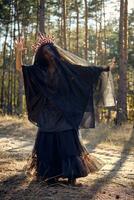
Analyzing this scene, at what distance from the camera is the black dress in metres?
6.80

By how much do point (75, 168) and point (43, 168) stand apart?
0.51m

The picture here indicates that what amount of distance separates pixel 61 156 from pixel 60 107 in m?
0.73

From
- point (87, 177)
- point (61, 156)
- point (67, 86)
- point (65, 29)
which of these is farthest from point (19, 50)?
point (65, 29)

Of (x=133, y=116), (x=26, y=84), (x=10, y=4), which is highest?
(x=10, y=4)

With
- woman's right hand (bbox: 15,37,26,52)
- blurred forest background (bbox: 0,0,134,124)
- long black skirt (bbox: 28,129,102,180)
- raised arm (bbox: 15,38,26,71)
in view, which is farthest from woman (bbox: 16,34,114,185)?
blurred forest background (bbox: 0,0,134,124)

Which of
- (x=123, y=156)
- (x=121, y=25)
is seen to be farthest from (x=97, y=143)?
(x=121, y=25)

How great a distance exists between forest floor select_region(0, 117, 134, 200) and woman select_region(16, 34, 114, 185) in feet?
0.95

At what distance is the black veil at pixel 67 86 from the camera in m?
6.86

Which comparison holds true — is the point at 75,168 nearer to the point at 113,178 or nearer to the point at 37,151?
the point at 37,151

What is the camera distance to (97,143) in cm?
1345

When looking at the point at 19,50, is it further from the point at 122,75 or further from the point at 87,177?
the point at 122,75

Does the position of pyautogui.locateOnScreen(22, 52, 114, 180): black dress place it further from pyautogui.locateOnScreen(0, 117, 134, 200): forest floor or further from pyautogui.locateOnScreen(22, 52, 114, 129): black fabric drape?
pyautogui.locateOnScreen(0, 117, 134, 200): forest floor

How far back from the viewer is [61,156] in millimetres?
6816

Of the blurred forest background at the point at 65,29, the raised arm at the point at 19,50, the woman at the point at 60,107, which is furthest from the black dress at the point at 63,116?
the blurred forest background at the point at 65,29
